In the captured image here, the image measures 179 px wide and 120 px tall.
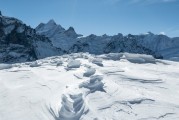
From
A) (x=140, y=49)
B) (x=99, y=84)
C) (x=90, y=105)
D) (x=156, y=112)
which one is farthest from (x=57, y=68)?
(x=140, y=49)

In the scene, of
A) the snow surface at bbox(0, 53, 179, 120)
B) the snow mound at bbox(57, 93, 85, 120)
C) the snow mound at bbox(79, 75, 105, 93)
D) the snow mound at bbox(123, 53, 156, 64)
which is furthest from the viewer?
the snow mound at bbox(123, 53, 156, 64)

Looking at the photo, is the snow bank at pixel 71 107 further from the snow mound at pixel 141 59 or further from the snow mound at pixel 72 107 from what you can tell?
the snow mound at pixel 141 59

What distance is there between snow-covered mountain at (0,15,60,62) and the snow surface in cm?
9794

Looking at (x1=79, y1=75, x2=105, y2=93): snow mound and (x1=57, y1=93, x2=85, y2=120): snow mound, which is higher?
(x1=79, y1=75, x2=105, y2=93): snow mound

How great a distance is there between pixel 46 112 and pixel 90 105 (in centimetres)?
102

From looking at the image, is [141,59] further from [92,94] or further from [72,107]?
[72,107]

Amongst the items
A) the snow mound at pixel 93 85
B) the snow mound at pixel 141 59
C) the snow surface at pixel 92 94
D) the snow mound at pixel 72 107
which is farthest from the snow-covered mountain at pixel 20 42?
the snow mound at pixel 72 107

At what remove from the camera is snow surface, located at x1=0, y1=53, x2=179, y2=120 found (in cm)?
690

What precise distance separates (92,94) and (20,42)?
11481 cm

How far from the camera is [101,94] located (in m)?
7.97

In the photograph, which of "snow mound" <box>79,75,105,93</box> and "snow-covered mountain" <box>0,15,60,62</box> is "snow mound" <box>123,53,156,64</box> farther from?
"snow-covered mountain" <box>0,15,60,62</box>

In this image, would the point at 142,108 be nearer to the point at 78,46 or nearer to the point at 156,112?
the point at 156,112

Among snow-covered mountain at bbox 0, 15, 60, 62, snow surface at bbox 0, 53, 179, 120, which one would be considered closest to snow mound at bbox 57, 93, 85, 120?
snow surface at bbox 0, 53, 179, 120

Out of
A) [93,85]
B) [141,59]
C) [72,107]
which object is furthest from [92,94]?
[141,59]
